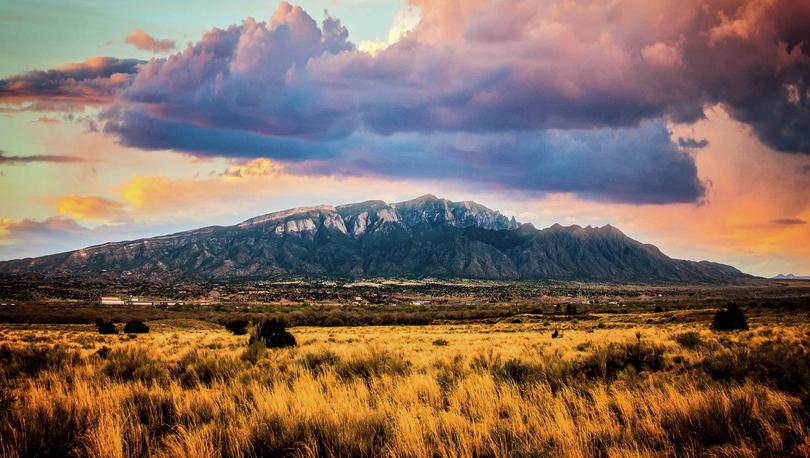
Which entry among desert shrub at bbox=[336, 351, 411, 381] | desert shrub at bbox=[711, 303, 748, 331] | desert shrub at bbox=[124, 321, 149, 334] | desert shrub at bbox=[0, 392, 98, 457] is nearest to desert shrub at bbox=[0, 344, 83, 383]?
desert shrub at bbox=[0, 392, 98, 457]

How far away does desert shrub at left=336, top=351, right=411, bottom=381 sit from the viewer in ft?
36.0

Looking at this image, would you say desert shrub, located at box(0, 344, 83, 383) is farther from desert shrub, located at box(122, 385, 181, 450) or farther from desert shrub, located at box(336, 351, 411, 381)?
desert shrub, located at box(336, 351, 411, 381)

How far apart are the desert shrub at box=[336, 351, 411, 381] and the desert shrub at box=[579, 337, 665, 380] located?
4372mm

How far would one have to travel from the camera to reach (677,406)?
6.53m

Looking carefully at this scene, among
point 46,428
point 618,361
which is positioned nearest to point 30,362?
point 46,428

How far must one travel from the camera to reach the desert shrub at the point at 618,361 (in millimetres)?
Answer: 10992

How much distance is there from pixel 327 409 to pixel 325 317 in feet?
230

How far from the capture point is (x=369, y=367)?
11188 millimetres

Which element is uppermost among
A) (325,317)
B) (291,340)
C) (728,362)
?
(728,362)

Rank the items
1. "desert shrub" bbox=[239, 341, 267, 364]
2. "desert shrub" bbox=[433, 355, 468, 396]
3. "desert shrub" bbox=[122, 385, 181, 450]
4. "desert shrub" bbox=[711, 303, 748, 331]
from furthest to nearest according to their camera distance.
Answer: "desert shrub" bbox=[711, 303, 748, 331]
"desert shrub" bbox=[239, 341, 267, 364]
"desert shrub" bbox=[433, 355, 468, 396]
"desert shrub" bbox=[122, 385, 181, 450]

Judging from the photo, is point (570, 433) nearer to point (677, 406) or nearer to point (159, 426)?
point (677, 406)

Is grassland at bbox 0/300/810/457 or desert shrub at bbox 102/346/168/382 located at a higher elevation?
grassland at bbox 0/300/810/457

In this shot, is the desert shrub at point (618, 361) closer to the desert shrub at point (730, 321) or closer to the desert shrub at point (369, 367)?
the desert shrub at point (369, 367)

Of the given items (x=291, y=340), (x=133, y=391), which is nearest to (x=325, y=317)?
(x=291, y=340)
